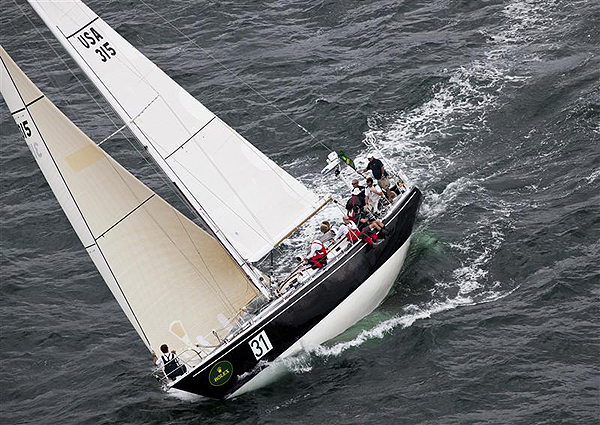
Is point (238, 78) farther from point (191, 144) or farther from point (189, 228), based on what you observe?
point (191, 144)

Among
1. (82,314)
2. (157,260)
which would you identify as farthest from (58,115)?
(82,314)

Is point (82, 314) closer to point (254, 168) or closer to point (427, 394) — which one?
point (254, 168)

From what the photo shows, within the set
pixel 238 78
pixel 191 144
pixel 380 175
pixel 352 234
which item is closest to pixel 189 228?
pixel 191 144

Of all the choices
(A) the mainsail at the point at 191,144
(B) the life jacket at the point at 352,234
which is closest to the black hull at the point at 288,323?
(B) the life jacket at the point at 352,234

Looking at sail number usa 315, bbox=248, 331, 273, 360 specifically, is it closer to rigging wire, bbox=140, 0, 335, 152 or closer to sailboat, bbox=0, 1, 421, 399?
sailboat, bbox=0, 1, 421, 399

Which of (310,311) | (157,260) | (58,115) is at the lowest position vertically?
(310,311)

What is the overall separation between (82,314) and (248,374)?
6.82 m

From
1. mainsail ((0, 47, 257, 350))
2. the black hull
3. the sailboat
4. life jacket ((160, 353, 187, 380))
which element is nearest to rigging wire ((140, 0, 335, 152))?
the black hull

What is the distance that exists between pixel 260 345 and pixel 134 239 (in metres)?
4.07

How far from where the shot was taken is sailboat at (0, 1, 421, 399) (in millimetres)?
24609

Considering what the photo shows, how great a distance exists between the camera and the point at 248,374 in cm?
2545

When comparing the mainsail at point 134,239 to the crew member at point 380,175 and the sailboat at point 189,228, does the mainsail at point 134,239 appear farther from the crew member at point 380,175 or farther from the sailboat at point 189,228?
the crew member at point 380,175

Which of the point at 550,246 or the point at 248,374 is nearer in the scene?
the point at 248,374

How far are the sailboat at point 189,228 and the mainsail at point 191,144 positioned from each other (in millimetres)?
25
